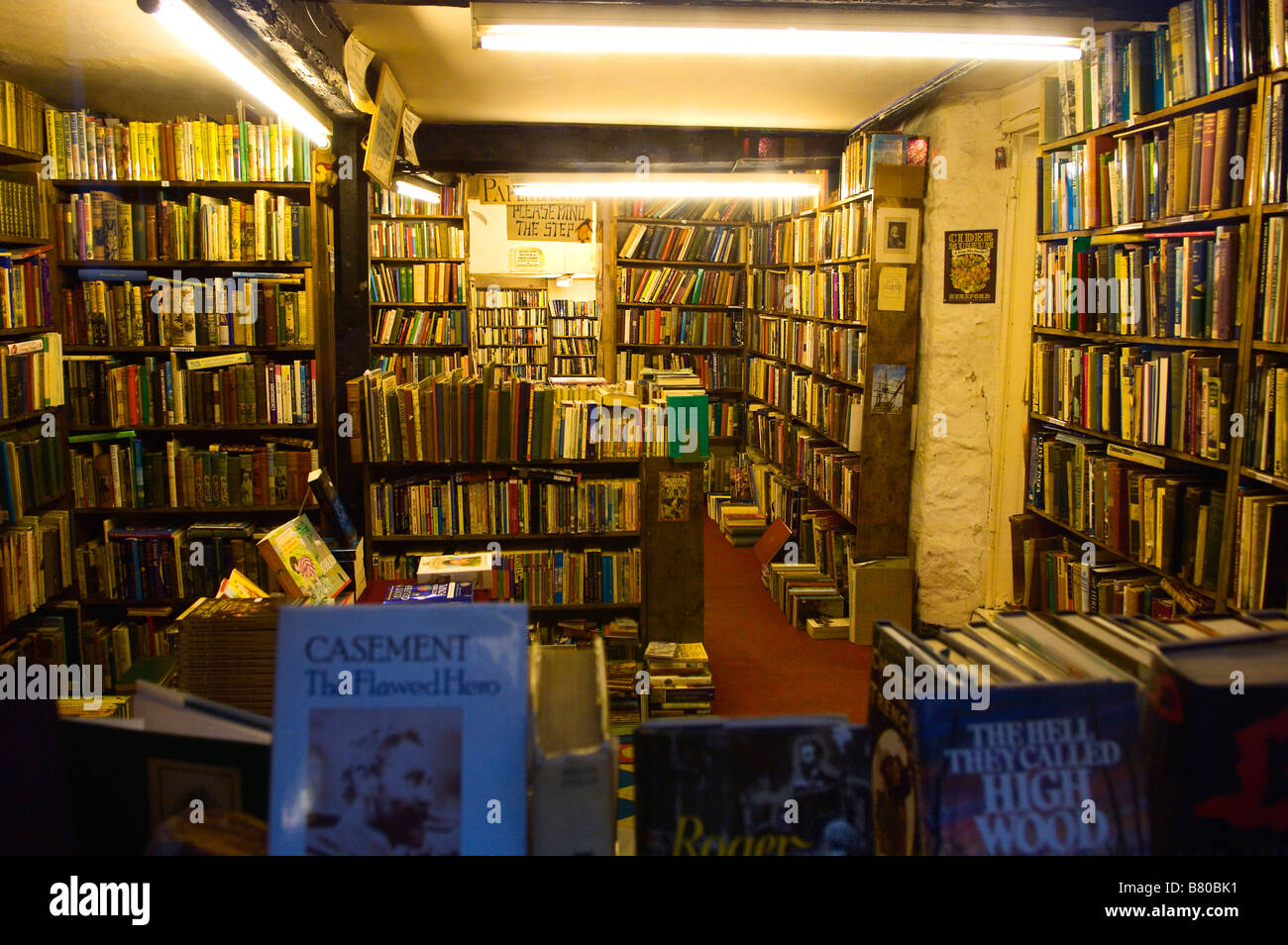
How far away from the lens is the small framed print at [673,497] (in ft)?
13.7

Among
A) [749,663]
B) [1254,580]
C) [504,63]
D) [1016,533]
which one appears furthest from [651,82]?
[1254,580]

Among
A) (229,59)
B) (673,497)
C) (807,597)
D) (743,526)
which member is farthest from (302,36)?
(743,526)

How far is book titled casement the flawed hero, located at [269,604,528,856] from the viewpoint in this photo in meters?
0.90

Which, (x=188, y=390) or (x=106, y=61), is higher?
(x=106, y=61)

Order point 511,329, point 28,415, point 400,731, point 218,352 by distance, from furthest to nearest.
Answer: point 511,329, point 218,352, point 28,415, point 400,731

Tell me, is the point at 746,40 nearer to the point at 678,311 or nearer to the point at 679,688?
the point at 679,688

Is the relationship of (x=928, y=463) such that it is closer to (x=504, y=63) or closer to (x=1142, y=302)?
(x=1142, y=302)

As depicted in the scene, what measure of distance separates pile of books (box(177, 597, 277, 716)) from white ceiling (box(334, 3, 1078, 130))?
8.00ft

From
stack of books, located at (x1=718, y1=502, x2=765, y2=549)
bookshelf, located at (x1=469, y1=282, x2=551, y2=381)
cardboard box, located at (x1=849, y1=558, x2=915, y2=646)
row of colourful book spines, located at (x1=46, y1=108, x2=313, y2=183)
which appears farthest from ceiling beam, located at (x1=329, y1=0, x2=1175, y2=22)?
bookshelf, located at (x1=469, y1=282, x2=551, y2=381)

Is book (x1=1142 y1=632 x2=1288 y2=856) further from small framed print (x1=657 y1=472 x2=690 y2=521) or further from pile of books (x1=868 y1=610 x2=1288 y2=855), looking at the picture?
small framed print (x1=657 y1=472 x2=690 y2=521)

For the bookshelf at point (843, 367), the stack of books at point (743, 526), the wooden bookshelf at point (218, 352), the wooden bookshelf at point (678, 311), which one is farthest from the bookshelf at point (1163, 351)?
the wooden bookshelf at point (678, 311)

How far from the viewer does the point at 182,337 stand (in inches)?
178

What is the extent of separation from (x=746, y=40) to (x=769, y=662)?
11.0ft
